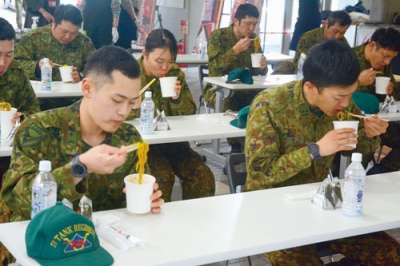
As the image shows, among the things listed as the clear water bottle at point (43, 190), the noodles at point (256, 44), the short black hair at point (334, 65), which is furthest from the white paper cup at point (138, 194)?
the noodles at point (256, 44)

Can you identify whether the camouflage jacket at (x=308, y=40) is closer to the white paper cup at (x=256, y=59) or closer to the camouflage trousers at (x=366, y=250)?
the white paper cup at (x=256, y=59)

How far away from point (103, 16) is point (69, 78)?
269 cm

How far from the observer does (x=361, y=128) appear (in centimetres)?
322

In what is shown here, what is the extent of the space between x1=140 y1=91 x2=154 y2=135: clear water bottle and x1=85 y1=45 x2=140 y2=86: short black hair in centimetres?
123

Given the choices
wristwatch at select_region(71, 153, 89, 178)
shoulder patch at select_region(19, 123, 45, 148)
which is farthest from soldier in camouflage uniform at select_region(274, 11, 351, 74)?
wristwatch at select_region(71, 153, 89, 178)

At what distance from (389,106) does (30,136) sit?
10.7 ft

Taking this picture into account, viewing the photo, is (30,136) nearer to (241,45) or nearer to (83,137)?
(83,137)

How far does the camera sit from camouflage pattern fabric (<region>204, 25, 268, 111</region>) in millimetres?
5914

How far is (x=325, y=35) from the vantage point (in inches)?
262

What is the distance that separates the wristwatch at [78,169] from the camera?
2.13 m

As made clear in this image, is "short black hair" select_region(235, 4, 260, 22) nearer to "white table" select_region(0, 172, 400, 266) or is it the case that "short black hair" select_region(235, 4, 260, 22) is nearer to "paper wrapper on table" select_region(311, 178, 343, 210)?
"white table" select_region(0, 172, 400, 266)

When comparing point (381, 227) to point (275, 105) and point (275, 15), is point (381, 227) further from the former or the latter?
point (275, 15)

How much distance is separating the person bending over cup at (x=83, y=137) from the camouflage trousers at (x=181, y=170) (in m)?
1.31

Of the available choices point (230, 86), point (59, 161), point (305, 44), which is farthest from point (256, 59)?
point (59, 161)
